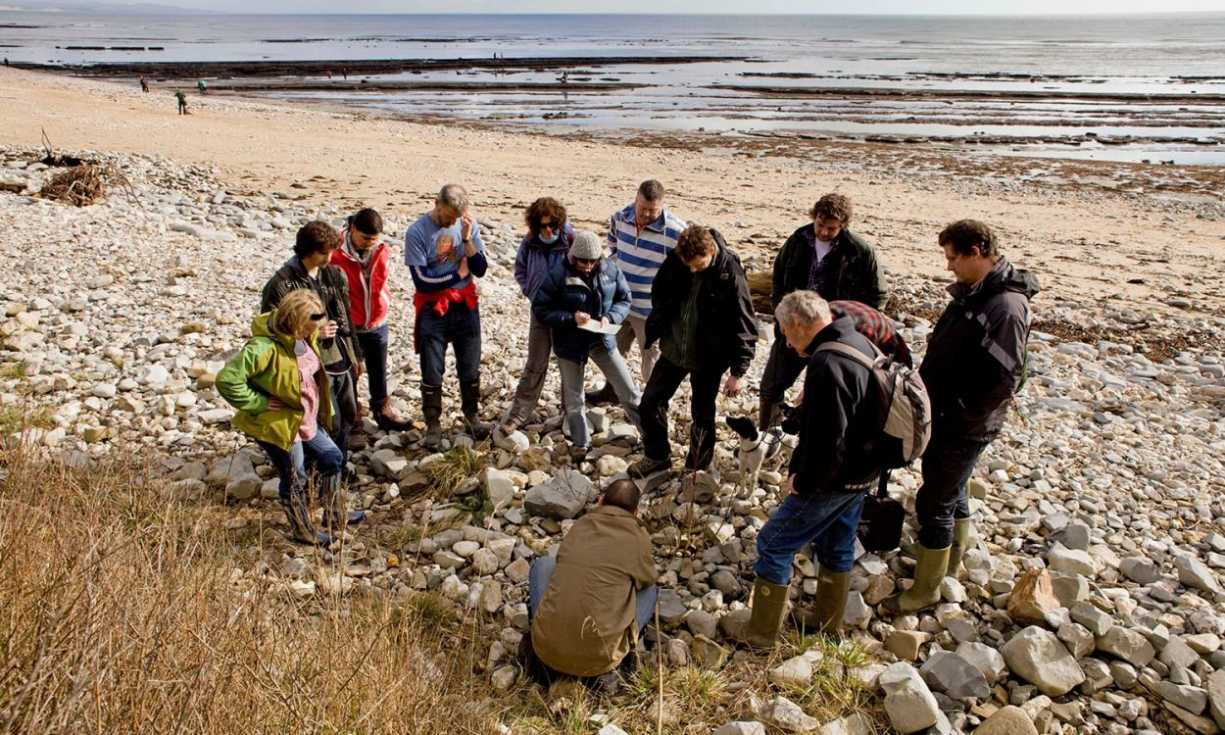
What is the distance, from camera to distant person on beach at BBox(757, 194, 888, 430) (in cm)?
535

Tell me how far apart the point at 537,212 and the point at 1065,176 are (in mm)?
22267

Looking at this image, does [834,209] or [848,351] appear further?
[834,209]

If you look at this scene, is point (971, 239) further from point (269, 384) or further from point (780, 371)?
point (269, 384)

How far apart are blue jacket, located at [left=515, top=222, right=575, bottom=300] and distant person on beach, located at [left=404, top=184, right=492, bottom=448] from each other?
0.33 m

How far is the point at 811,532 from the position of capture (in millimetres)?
3900

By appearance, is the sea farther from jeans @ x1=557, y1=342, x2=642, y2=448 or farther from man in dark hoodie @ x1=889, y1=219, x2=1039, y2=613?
man in dark hoodie @ x1=889, y1=219, x2=1039, y2=613

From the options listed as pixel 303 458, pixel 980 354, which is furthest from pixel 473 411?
pixel 980 354

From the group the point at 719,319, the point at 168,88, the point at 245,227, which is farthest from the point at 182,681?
the point at 168,88

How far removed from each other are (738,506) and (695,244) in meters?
1.77

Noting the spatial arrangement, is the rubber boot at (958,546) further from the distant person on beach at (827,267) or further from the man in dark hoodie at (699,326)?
the man in dark hoodie at (699,326)

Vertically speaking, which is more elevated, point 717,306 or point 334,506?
point 717,306

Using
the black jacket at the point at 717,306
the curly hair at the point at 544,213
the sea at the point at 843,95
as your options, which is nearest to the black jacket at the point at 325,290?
the curly hair at the point at 544,213

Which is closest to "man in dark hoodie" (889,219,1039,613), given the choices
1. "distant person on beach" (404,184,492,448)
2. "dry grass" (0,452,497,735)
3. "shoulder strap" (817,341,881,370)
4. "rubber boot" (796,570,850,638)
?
"rubber boot" (796,570,850,638)

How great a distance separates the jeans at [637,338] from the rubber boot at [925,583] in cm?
260
